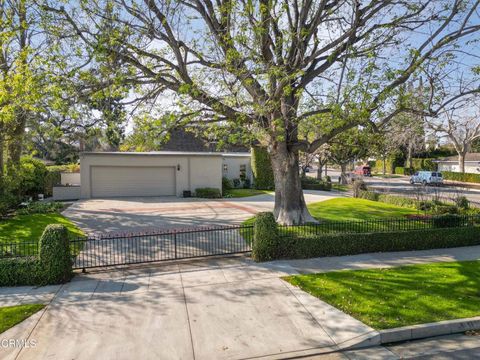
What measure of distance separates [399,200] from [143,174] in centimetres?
1730

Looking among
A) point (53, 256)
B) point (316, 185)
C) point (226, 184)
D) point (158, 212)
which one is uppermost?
point (226, 184)

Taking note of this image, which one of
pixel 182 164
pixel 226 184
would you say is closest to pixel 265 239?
pixel 182 164

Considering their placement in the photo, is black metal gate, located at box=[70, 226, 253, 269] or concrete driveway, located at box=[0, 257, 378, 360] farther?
black metal gate, located at box=[70, 226, 253, 269]

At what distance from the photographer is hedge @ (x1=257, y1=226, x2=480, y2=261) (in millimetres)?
9570

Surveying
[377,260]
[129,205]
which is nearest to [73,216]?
[129,205]

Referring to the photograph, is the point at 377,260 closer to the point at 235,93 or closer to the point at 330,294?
the point at 330,294

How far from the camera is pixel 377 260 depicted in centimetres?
948

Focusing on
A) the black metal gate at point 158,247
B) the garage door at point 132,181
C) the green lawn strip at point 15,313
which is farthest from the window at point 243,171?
the green lawn strip at point 15,313

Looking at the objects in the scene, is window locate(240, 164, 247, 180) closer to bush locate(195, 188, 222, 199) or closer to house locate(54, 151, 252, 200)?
house locate(54, 151, 252, 200)

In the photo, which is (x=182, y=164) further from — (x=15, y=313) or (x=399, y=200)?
(x=15, y=313)

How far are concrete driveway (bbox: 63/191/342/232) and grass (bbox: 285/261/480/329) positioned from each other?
721 centimetres

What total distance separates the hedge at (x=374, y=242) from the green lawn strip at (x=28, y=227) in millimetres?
8286

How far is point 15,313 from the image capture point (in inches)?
247

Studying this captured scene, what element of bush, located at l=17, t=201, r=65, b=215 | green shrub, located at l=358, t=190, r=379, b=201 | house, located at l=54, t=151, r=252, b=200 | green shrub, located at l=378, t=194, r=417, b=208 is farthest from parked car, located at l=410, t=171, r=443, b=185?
bush, located at l=17, t=201, r=65, b=215
